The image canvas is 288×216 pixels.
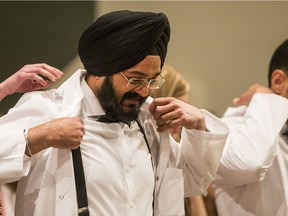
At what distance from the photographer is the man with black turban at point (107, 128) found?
143 cm

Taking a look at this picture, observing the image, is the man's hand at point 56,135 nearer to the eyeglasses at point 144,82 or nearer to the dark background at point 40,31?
the eyeglasses at point 144,82

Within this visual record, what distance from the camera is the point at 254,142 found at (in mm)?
1949

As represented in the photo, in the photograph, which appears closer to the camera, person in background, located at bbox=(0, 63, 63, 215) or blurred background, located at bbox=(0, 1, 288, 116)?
person in background, located at bbox=(0, 63, 63, 215)

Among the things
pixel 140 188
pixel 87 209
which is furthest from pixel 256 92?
pixel 87 209

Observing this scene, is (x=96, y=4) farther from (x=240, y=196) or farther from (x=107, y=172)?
(x=107, y=172)

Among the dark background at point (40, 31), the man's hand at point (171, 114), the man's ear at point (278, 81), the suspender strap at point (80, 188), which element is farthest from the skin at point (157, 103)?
the dark background at point (40, 31)

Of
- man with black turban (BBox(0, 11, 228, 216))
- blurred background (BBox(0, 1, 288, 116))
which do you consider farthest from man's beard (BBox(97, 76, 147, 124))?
blurred background (BBox(0, 1, 288, 116))

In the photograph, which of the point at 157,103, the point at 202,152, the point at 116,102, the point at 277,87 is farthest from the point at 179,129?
the point at 116,102

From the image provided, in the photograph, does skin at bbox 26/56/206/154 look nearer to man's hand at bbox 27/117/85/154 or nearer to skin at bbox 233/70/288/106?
man's hand at bbox 27/117/85/154

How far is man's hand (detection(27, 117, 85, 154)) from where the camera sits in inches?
53.6

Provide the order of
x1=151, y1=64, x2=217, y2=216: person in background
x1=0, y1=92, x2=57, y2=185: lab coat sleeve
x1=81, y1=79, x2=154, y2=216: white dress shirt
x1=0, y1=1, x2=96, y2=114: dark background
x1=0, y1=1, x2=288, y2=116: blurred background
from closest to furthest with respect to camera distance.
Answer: x1=0, y1=92, x2=57, y2=185: lab coat sleeve, x1=81, y1=79, x2=154, y2=216: white dress shirt, x1=151, y1=64, x2=217, y2=216: person in background, x1=0, y1=1, x2=96, y2=114: dark background, x1=0, y1=1, x2=288, y2=116: blurred background

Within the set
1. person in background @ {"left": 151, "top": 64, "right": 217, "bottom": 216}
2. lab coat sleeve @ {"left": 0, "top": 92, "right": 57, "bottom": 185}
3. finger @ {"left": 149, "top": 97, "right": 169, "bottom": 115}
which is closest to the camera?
lab coat sleeve @ {"left": 0, "top": 92, "right": 57, "bottom": 185}

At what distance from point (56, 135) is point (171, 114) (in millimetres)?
412

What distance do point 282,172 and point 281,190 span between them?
0.07m
